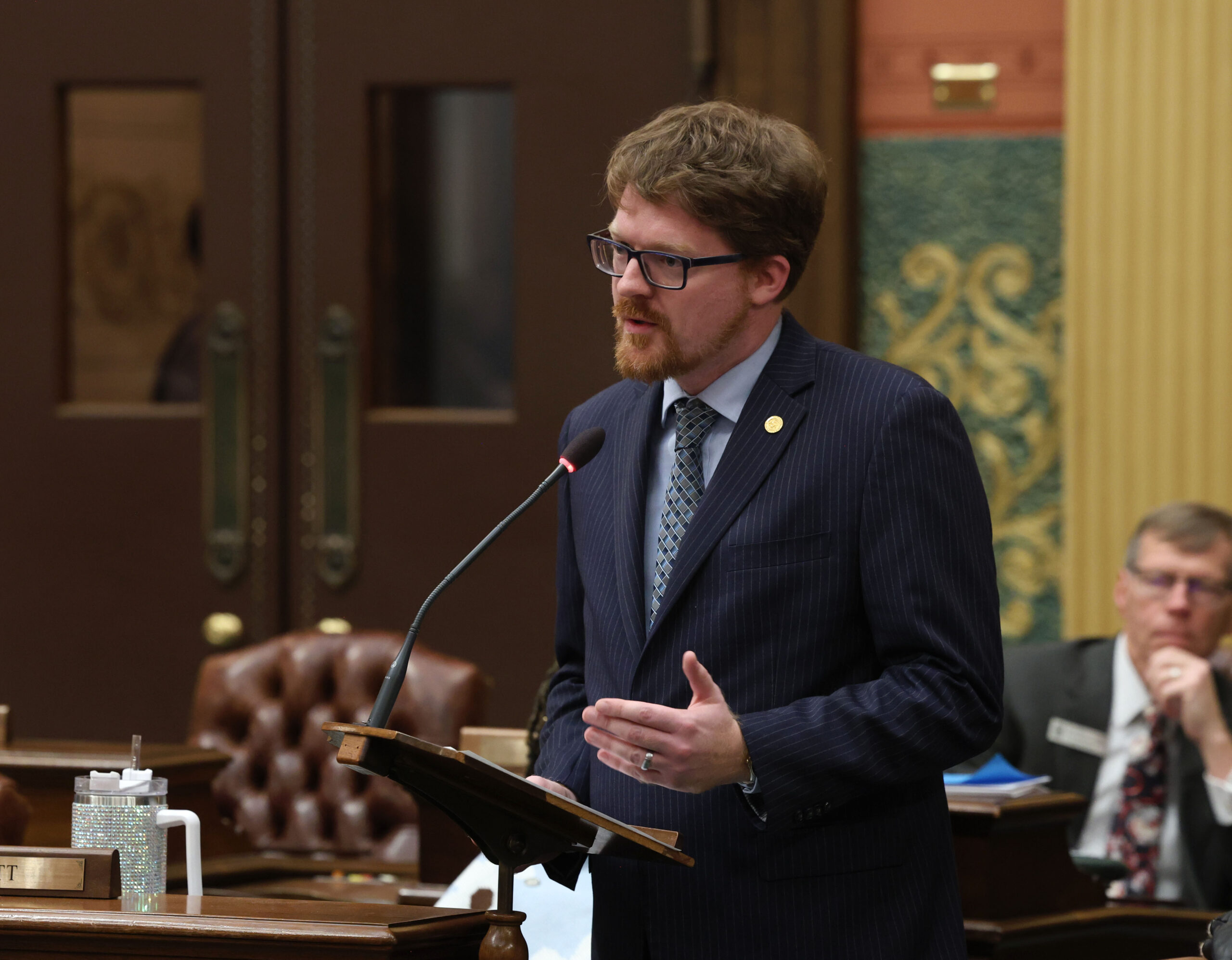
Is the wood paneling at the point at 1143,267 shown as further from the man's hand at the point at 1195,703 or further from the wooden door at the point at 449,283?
the wooden door at the point at 449,283

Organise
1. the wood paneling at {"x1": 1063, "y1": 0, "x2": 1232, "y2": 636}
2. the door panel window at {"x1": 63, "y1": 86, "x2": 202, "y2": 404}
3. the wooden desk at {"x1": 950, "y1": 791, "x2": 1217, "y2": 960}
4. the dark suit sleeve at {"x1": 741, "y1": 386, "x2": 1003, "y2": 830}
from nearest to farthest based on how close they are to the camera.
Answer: the dark suit sleeve at {"x1": 741, "y1": 386, "x2": 1003, "y2": 830}, the wooden desk at {"x1": 950, "y1": 791, "x2": 1217, "y2": 960}, the wood paneling at {"x1": 1063, "y1": 0, "x2": 1232, "y2": 636}, the door panel window at {"x1": 63, "y1": 86, "x2": 202, "y2": 404}

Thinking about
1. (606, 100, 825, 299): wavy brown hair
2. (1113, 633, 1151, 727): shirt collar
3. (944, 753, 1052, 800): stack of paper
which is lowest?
(944, 753, 1052, 800): stack of paper

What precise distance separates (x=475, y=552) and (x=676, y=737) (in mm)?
333

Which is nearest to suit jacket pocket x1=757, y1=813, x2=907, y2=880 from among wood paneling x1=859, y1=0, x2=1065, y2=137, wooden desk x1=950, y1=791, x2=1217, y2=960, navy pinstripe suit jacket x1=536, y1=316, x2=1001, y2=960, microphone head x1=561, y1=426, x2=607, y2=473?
navy pinstripe suit jacket x1=536, y1=316, x2=1001, y2=960

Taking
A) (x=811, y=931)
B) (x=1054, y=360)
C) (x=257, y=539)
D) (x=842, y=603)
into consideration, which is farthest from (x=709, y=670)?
(x=257, y=539)

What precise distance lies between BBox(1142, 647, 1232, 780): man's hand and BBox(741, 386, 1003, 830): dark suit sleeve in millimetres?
1491

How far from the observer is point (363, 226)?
4.37 metres

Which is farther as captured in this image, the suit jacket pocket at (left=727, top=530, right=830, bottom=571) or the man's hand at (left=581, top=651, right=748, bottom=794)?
the suit jacket pocket at (left=727, top=530, right=830, bottom=571)

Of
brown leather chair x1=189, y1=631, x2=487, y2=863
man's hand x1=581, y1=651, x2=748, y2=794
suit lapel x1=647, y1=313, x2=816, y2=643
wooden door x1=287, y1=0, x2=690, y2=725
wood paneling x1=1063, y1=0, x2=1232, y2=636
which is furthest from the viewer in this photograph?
wooden door x1=287, y1=0, x2=690, y2=725

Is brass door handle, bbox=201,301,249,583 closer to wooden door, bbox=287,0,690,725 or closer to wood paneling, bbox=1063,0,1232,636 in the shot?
wooden door, bbox=287,0,690,725

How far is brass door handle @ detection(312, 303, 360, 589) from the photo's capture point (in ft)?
14.3

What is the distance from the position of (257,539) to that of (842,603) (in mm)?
2903

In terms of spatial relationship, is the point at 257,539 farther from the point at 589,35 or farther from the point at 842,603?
the point at 842,603

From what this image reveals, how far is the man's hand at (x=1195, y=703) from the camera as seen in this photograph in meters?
3.07
